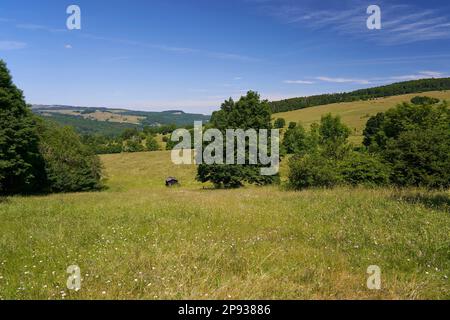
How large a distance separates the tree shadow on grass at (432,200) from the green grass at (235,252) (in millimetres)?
67

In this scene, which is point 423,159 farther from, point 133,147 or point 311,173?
point 133,147

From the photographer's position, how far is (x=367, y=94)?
172250 millimetres

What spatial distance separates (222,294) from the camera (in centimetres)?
471

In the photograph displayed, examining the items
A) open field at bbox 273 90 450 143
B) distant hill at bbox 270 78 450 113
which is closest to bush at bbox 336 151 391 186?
open field at bbox 273 90 450 143

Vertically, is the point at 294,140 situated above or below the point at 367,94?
below

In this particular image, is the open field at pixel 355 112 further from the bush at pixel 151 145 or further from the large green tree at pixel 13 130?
the large green tree at pixel 13 130

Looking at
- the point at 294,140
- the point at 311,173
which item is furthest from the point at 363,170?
the point at 294,140

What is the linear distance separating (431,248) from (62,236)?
8325 mm

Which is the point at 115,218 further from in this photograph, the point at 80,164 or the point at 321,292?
the point at 80,164

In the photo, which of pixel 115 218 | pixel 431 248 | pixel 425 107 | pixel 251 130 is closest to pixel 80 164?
pixel 251 130

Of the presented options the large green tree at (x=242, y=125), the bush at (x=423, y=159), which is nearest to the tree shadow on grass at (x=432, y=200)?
the bush at (x=423, y=159)

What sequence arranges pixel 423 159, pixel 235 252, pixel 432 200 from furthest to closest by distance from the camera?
pixel 423 159
pixel 432 200
pixel 235 252

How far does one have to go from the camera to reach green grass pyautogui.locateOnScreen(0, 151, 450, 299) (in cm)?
494

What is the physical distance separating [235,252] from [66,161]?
52.5 m
